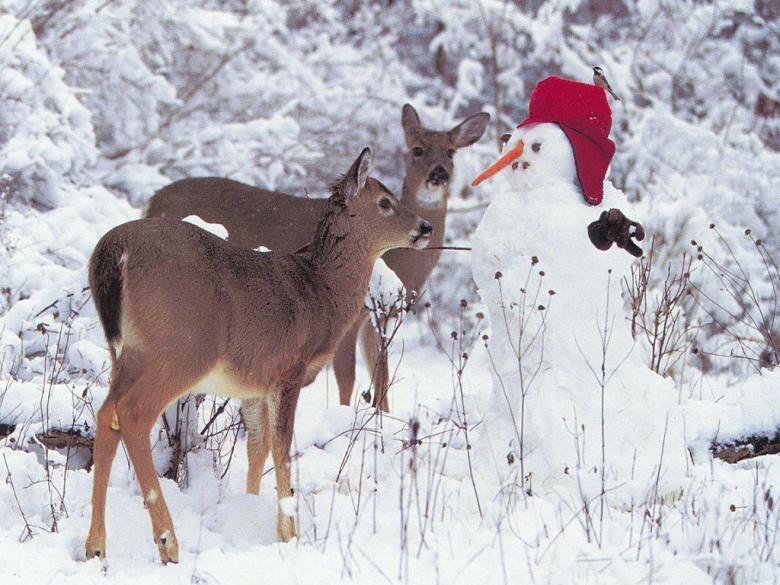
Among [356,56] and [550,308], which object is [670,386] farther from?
[356,56]

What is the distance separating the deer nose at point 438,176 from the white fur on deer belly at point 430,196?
0.07 m

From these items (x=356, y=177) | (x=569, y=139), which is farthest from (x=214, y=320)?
(x=569, y=139)

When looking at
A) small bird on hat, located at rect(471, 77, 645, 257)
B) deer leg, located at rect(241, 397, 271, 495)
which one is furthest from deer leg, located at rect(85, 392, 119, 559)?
small bird on hat, located at rect(471, 77, 645, 257)

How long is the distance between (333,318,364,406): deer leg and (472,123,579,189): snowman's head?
2612mm

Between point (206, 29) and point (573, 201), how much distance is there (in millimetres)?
7303

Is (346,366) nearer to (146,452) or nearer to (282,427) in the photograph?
(282,427)

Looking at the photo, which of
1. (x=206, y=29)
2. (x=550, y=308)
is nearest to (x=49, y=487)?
(x=550, y=308)

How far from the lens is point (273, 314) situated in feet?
14.0

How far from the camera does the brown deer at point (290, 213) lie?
7.24m

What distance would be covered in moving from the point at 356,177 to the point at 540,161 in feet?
2.85

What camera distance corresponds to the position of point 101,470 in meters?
3.75

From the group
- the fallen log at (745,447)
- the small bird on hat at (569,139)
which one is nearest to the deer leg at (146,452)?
the small bird on hat at (569,139)

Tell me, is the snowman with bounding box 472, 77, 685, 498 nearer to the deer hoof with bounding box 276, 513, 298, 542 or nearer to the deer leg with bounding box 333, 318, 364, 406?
the deer hoof with bounding box 276, 513, 298, 542

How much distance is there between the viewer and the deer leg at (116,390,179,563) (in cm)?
370
